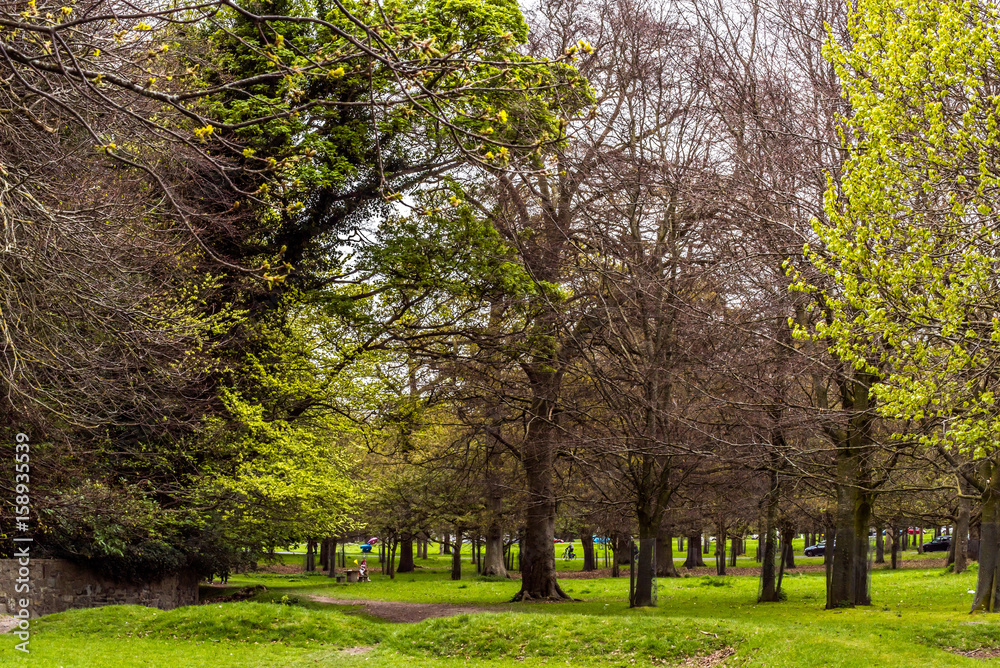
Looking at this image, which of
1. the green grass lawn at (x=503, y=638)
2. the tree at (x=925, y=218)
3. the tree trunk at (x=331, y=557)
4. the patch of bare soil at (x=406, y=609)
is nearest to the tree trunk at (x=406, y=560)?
the tree trunk at (x=331, y=557)

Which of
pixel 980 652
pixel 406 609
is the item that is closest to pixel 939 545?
pixel 406 609

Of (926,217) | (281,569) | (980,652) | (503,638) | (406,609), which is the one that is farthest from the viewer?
(281,569)

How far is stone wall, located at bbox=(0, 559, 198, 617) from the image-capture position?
634 inches

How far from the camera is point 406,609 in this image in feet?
76.4

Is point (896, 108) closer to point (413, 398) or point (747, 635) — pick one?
point (747, 635)

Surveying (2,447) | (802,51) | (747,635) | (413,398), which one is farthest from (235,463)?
(802,51)

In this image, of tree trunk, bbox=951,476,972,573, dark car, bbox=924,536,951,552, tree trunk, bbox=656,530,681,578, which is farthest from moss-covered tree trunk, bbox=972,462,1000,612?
dark car, bbox=924,536,951,552

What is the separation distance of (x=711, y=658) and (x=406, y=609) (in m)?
12.1

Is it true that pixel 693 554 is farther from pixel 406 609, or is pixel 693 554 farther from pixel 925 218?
pixel 925 218

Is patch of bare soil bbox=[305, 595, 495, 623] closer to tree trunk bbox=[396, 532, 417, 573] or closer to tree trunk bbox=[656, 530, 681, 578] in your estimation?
tree trunk bbox=[656, 530, 681, 578]

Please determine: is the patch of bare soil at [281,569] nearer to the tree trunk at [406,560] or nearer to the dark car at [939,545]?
the tree trunk at [406,560]

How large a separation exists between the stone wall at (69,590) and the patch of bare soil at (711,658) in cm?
1217

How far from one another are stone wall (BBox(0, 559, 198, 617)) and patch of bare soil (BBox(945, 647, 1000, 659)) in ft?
52.1

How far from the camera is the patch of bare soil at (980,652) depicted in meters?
12.0
